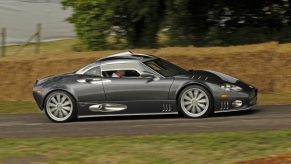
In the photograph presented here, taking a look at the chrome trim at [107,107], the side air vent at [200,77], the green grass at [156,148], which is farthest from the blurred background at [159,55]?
the side air vent at [200,77]

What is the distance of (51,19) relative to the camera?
2697 centimetres

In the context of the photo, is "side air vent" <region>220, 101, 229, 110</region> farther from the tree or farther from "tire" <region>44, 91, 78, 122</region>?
the tree

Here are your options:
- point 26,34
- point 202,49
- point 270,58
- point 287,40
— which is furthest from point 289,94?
point 26,34

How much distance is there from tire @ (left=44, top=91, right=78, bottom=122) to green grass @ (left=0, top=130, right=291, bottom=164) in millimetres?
2719

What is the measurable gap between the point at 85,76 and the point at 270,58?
5.68 metres

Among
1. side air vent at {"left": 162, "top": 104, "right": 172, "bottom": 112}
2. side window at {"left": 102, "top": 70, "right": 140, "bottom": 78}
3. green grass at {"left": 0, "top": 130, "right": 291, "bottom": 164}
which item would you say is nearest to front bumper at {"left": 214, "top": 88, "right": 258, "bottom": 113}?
side air vent at {"left": 162, "top": 104, "right": 172, "bottom": 112}

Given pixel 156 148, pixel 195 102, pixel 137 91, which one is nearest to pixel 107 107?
pixel 137 91

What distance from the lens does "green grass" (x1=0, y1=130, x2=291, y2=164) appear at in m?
8.09

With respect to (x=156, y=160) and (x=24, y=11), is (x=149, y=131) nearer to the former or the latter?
(x=156, y=160)

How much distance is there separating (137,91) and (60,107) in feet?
5.67

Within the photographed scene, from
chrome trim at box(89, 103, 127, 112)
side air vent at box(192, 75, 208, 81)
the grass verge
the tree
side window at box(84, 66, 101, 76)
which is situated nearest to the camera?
side air vent at box(192, 75, 208, 81)

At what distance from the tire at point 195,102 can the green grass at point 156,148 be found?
7.44 feet

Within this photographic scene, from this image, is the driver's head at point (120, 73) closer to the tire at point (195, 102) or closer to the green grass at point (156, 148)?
the tire at point (195, 102)

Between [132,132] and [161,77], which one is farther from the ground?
[161,77]
